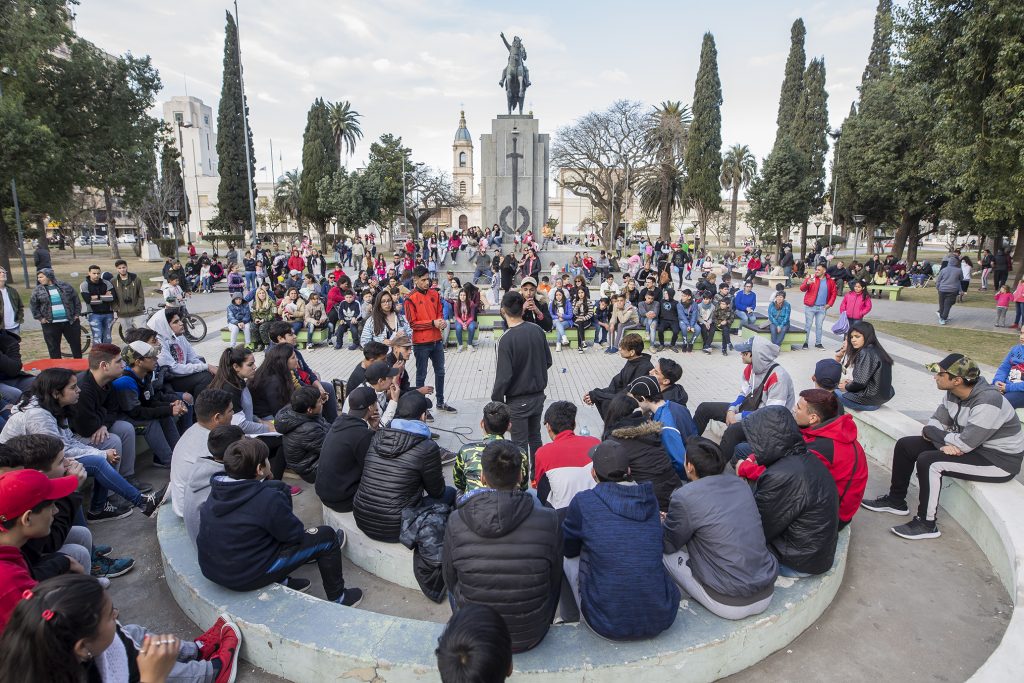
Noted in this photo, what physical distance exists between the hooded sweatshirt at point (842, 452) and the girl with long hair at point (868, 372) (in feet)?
8.62

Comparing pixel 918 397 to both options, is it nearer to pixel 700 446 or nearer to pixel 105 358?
pixel 700 446

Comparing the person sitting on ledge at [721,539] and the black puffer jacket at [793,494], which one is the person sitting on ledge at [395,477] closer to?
the person sitting on ledge at [721,539]

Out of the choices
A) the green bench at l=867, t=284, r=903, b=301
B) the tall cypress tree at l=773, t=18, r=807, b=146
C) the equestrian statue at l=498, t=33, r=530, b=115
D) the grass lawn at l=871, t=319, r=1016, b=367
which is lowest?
the grass lawn at l=871, t=319, r=1016, b=367

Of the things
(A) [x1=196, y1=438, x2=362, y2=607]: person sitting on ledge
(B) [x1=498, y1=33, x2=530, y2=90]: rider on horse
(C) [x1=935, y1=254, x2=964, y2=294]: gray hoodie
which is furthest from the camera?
(B) [x1=498, y1=33, x2=530, y2=90]: rider on horse

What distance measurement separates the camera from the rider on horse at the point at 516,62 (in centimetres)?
2491

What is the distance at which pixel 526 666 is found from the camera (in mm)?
2857

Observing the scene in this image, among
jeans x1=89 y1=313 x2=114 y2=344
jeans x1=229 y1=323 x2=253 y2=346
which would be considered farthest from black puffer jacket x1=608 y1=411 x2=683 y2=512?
jeans x1=89 y1=313 x2=114 y2=344

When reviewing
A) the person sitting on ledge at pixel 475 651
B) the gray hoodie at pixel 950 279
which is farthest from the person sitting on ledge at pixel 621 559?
the gray hoodie at pixel 950 279

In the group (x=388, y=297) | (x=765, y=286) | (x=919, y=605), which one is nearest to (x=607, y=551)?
(x=919, y=605)

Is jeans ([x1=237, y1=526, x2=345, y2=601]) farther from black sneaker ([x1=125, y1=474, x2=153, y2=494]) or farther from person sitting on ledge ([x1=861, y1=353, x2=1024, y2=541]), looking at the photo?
person sitting on ledge ([x1=861, y1=353, x2=1024, y2=541])

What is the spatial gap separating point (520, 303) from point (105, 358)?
12.2 feet

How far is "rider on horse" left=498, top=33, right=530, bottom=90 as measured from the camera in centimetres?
2491

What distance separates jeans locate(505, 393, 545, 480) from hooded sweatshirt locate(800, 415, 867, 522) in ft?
7.64

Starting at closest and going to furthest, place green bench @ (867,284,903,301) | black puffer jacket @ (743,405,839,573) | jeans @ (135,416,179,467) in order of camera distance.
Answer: black puffer jacket @ (743,405,839,573)
jeans @ (135,416,179,467)
green bench @ (867,284,903,301)
